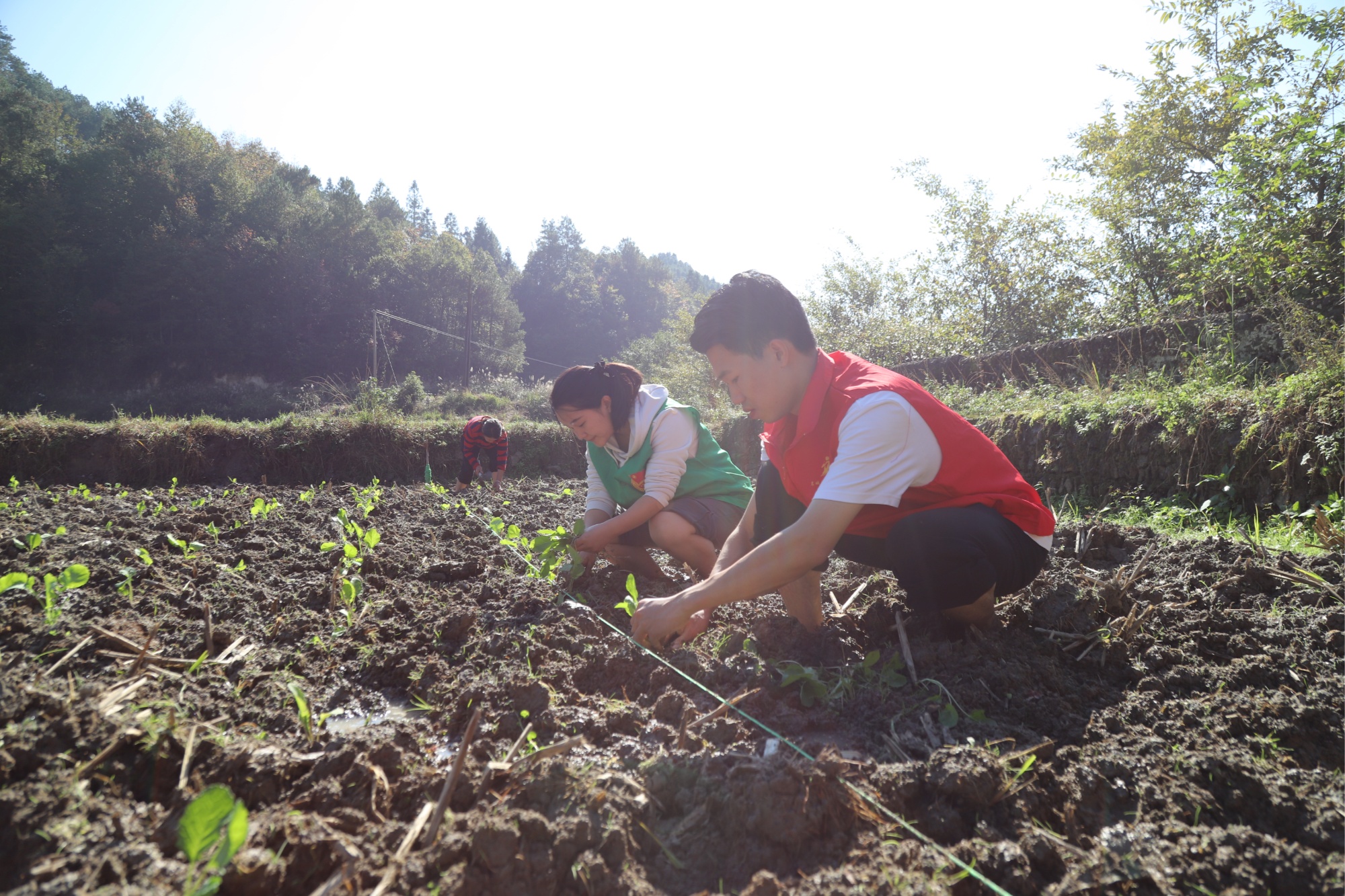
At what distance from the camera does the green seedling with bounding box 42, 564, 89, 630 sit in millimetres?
1805

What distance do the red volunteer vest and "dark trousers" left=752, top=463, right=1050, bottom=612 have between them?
55 millimetres

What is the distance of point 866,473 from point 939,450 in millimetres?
383

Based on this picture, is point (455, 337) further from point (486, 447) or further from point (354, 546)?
point (354, 546)

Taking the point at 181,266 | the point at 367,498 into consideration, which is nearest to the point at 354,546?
the point at 367,498

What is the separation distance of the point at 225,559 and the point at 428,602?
3.94 feet

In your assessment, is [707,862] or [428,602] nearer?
[707,862]

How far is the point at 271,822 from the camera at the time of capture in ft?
3.61

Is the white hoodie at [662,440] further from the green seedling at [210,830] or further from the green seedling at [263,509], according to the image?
the green seedling at [263,509]

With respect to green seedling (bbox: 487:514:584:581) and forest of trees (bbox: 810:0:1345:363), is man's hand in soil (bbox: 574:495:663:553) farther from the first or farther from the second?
forest of trees (bbox: 810:0:1345:363)

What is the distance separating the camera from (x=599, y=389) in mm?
2793

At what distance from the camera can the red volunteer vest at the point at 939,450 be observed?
71.7 inches

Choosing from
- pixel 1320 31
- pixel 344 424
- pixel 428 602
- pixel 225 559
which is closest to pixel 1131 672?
pixel 428 602

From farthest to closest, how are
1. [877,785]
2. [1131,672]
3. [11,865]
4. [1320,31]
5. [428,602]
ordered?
[1320,31], [428,602], [1131,672], [877,785], [11,865]

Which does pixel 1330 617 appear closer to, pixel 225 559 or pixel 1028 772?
pixel 1028 772
